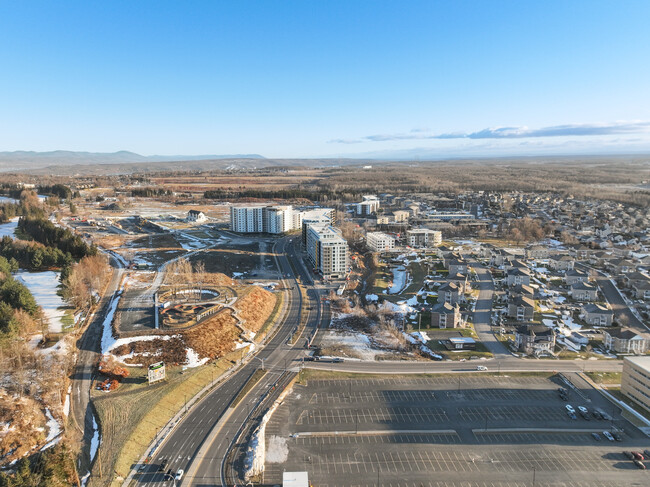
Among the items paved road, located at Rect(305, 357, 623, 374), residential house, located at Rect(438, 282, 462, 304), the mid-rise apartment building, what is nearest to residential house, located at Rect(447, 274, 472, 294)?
residential house, located at Rect(438, 282, 462, 304)

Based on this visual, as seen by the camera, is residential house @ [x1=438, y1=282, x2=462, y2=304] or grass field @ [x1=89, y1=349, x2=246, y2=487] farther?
residential house @ [x1=438, y1=282, x2=462, y2=304]

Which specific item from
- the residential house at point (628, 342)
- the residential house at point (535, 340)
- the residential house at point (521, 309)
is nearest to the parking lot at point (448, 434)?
the residential house at point (535, 340)

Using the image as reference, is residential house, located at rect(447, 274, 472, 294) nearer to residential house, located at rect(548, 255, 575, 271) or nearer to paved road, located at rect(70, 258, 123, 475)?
residential house, located at rect(548, 255, 575, 271)

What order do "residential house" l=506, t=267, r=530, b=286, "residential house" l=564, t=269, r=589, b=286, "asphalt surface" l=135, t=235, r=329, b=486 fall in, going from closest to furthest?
1. "asphalt surface" l=135, t=235, r=329, b=486
2. "residential house" l=564, t=269, r=589, b=286
3. "residential house" l=506, t=267, r=530, b=286

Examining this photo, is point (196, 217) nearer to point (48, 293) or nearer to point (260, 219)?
point (260, 219)

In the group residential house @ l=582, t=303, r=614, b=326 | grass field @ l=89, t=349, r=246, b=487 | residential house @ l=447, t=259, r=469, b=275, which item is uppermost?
residential house @ l=447, t=259, r=469, b=275

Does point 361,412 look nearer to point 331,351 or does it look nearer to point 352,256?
point 331,351

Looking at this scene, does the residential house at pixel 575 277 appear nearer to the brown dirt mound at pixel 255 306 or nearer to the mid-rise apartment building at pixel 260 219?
the brown dirt mound at pixel 255 306

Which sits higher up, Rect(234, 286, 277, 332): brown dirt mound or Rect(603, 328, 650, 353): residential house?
Rect(234, 286, 277, 332): brown dirt mound
